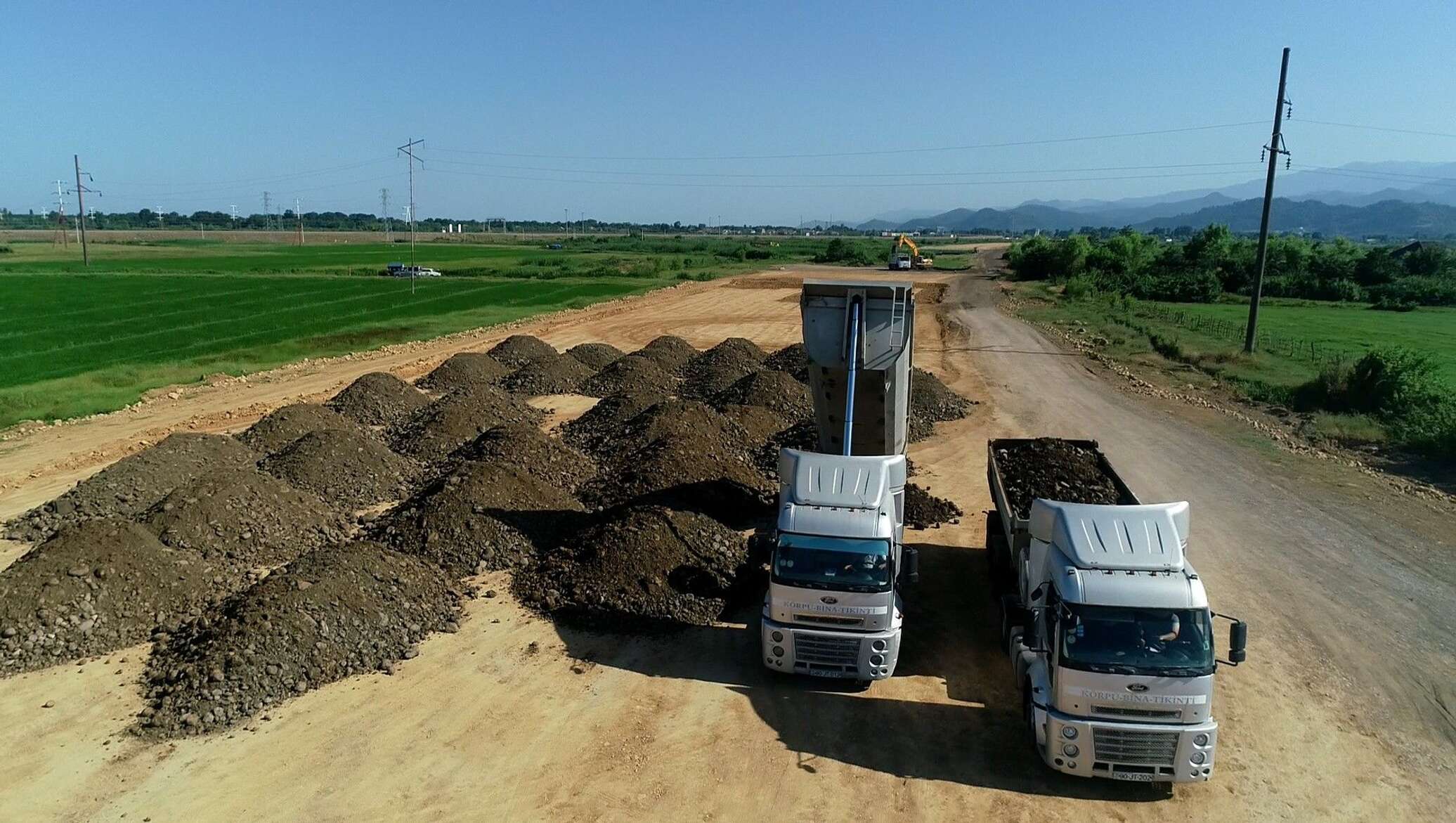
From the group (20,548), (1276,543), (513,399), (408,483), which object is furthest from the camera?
(513,399)

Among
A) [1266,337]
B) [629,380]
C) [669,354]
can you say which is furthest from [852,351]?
[1266,337]

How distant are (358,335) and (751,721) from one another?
40.2 m

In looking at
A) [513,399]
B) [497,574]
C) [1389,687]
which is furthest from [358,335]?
[1389,687]

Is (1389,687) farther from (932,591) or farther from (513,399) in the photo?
(513,399)

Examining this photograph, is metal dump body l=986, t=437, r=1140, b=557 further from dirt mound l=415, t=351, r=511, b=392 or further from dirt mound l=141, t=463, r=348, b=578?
dirt mound l=415, t=351, r=511, b=392

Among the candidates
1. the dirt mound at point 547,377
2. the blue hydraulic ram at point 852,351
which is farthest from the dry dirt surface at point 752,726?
the dirt mound at point 547,377

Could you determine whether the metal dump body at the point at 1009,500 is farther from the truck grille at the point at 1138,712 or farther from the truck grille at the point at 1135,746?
the truck grille at the point at 1135,746

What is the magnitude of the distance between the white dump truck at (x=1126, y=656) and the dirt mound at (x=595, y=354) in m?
26.3

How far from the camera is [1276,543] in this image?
17.7 meters

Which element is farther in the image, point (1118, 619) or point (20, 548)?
point (20, 548)

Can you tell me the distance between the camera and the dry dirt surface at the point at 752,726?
9773 millimetres

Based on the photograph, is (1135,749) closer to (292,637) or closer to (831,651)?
(831,651)

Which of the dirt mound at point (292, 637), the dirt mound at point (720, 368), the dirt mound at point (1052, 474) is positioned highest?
the dirt mound at point (1052, 474)

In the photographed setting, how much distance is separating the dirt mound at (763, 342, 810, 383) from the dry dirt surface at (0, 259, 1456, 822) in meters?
14.7
